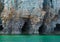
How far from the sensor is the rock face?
27.0 meters

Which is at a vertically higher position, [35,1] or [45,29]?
[35,1]

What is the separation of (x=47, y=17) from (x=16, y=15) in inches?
155

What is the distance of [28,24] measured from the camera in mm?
27938

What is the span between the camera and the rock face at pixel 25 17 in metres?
27.0

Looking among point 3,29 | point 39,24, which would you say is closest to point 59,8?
point 39,24

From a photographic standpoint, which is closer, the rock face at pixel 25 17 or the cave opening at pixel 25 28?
the rock face at pixel 25 17

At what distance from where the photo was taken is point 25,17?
27234 mm

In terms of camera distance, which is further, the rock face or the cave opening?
the cave opening

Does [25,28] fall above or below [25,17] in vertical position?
below

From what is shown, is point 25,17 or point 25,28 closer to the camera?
point 25,17

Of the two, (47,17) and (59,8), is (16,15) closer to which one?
(47,17)

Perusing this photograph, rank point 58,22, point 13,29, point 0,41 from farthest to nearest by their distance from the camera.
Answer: point 58,22, point 13,29, point 0,41

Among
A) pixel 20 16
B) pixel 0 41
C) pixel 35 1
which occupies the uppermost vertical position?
pixel 35 1

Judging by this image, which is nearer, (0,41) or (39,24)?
(0,41)
